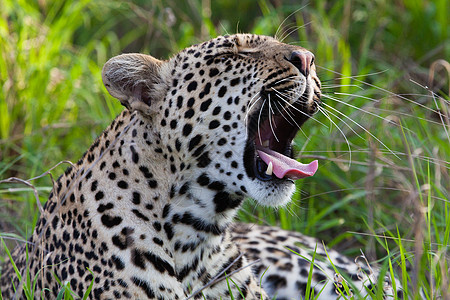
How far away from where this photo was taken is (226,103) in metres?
3.77

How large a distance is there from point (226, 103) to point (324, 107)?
6.17 feet

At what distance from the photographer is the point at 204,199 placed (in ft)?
12.6

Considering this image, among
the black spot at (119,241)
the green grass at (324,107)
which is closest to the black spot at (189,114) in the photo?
the black spot at (119,241)

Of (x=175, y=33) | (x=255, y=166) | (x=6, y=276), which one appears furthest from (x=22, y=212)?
(x=175, y=33)

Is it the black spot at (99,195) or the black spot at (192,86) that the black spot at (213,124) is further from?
the black spot at (99,195)

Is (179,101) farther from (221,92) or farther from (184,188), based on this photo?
(184,188)

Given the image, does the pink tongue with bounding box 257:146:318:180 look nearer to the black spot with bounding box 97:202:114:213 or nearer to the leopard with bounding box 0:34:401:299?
the leopard with bounding box 0:34:401:299

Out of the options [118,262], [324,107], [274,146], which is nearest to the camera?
[118,262]

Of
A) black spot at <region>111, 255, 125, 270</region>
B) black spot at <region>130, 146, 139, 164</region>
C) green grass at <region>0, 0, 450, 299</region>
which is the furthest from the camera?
green grass at <region>0, 0, 450, 299</region>

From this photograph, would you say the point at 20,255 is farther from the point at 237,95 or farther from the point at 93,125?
the point at 93,125

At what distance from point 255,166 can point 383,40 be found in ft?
16.3

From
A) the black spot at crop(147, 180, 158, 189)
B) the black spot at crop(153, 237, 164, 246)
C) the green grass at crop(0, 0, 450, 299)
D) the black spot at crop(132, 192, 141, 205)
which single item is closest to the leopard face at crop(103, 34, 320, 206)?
the black spot at crop(147, 180, 158, 189)

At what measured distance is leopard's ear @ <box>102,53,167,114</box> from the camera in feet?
12.5

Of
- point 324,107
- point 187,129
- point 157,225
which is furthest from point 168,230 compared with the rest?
point 324,107
